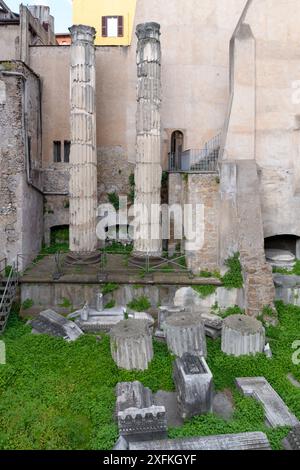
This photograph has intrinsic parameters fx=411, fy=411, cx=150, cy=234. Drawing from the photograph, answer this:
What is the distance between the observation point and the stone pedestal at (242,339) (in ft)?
31.7

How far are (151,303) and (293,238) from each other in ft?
21.5


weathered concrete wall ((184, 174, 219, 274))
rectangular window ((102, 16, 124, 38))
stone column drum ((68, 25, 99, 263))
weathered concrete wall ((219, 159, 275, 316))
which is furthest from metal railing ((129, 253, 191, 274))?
rectangular window ((102, 16, 124, 38))

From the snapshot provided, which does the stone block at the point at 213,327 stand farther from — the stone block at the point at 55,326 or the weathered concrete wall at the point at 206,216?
the stone block at the point at 55,326

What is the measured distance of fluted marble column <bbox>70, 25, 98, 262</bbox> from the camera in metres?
13.7

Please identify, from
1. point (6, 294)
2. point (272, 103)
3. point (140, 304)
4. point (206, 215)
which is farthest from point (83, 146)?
point (272, 103)

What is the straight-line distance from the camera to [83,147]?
14.0 metres

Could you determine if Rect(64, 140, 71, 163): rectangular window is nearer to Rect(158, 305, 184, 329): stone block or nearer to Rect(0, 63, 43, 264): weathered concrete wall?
Rect(0, 63, 43, 264): weathered concrete wall

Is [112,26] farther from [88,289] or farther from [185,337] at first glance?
[185,337]

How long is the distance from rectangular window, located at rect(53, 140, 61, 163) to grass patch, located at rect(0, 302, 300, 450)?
28.8ft

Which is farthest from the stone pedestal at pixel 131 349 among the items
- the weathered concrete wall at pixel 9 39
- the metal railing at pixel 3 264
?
the weathered concrete wall at pixel 9 39

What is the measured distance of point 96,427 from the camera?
7.30 meters

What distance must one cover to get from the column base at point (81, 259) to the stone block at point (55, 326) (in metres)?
2.69

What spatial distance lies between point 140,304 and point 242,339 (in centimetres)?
355

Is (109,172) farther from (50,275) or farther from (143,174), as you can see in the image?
(50,275)
